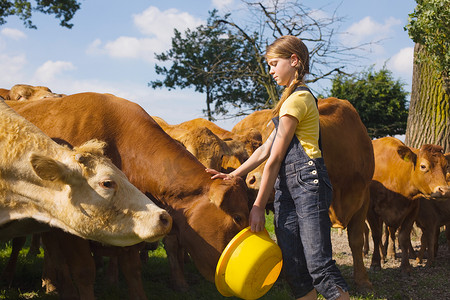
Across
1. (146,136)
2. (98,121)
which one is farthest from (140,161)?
(98,121)

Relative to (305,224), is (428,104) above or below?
above

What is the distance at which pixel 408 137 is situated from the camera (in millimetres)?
9930

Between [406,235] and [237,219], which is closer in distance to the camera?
[237,219]

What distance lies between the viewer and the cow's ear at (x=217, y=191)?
11.8 ft

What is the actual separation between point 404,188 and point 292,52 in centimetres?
473

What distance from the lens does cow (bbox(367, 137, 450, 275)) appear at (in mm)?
6980

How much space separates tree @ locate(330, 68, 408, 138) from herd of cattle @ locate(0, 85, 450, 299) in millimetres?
13357

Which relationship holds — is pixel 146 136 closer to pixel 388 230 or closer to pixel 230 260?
pixel 230 260

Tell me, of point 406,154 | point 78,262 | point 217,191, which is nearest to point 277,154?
point 217,191

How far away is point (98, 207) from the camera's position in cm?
311

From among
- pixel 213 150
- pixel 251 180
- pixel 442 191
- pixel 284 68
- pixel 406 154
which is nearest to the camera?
pixel 284 68

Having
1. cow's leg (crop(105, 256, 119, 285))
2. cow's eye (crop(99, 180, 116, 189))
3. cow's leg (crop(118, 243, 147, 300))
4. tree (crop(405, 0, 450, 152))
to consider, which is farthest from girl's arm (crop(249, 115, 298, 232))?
tree (crop(405, 0, 450, 152))

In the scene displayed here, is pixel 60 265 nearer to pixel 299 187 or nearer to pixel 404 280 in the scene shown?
pixel 299 187

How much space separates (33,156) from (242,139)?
422 cm
